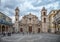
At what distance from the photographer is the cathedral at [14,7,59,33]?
28.1 meters

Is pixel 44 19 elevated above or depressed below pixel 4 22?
above

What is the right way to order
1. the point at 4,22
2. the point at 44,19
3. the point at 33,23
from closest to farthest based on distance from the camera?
the point at 4,22 < the point at 44,19 < the point at 33,23

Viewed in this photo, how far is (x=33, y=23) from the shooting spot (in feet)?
97.1

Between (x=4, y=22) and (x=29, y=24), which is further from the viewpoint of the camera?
(x=29, y=24)

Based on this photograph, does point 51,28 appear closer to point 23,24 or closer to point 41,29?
point 41,29

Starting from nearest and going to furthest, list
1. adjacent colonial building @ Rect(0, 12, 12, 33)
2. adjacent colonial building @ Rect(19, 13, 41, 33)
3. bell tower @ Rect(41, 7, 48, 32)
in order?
adjacent colonial building @ Rect(0, 12, 12, 33) → bell tower @ Rect(41, 7, 48, 32) → adjacent colonial building @ Rect(19, 13, 41, 33)

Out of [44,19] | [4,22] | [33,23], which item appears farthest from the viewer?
[33,23]

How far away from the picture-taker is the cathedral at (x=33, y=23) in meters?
28.1

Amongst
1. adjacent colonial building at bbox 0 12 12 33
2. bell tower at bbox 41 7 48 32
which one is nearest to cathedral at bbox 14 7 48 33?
bell tower at bbox 41 7 48 32

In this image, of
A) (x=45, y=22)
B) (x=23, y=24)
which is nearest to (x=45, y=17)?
(x=45, y=22)

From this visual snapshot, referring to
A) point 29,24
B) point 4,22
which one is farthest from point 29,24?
point 4,22

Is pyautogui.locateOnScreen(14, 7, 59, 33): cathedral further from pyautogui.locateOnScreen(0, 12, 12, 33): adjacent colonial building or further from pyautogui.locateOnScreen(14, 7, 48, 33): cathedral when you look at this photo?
pyautogui.locateOnScreen(0, 12, 12, 33): adjacent colonial building

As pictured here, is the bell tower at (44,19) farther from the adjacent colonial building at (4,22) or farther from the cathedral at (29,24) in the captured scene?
the adjacent colonial building at (4,22)

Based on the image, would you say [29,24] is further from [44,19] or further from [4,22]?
[4,22]
